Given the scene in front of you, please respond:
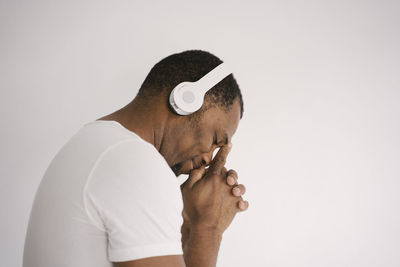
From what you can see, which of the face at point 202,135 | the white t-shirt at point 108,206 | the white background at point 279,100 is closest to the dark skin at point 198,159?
the face at point 202,135

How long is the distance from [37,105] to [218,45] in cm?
80

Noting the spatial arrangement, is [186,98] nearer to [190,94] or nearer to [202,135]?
[190,94]

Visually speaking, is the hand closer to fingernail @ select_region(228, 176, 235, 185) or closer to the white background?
fingernail @ select_region(228, 176, 235, 185)

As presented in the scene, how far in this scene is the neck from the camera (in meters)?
0.80

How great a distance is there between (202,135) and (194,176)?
15cm

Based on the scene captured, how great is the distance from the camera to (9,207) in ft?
4.31

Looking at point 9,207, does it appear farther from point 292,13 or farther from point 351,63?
point 351,63

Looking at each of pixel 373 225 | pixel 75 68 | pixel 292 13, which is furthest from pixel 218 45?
pixel 373 225

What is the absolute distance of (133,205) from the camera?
58 cm

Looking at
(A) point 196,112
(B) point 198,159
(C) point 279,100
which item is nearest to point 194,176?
(B) point 198,159

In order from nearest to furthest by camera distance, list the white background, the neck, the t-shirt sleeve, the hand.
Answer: the t-shirt sleeve < the neck < the hand < the white background

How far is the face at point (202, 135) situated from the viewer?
0.90 m

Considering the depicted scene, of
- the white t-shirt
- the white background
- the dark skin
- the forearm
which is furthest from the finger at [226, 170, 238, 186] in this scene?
the white background

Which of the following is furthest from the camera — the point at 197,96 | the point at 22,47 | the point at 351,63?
the point at 351,63
